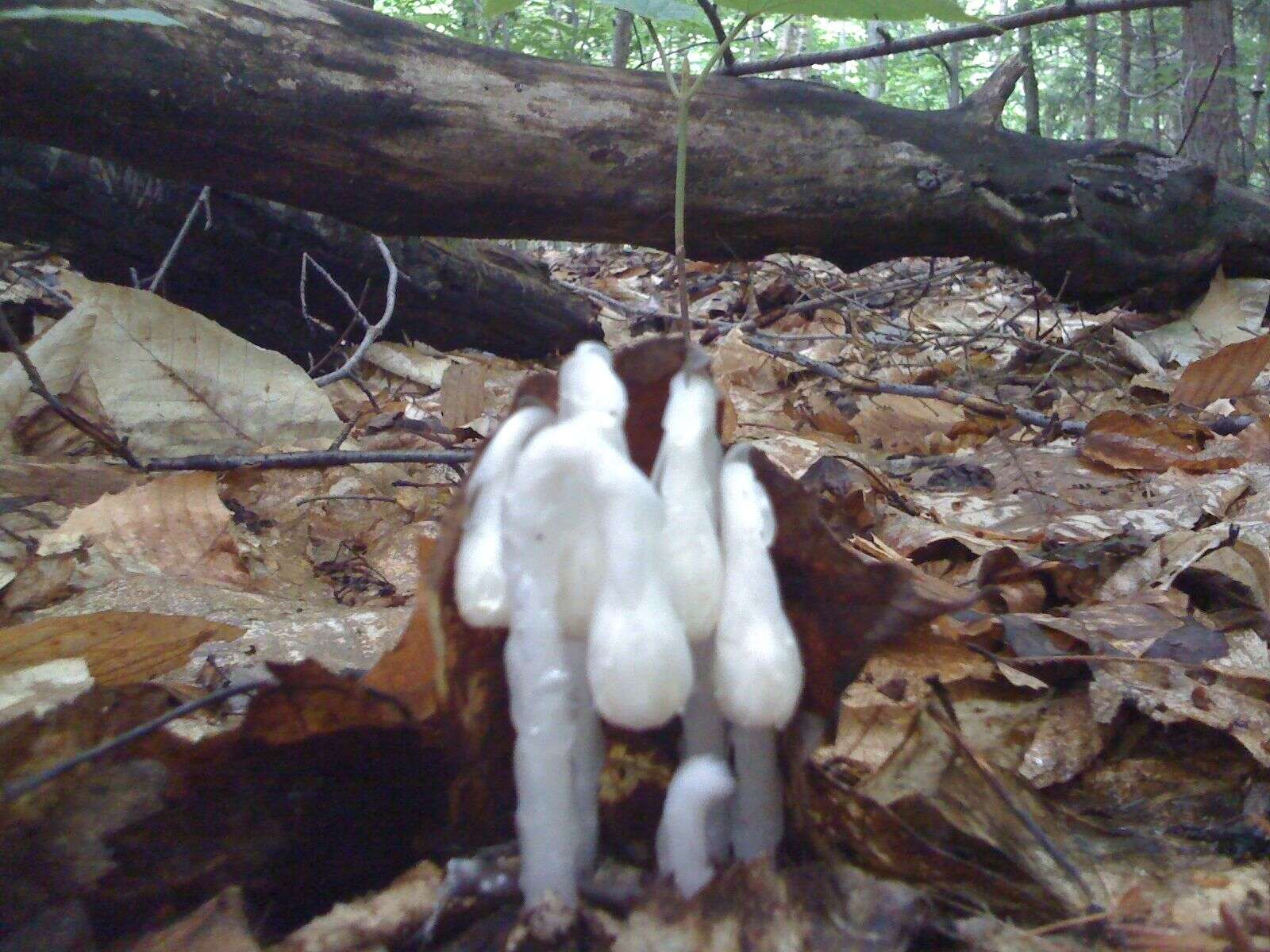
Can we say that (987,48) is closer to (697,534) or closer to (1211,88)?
(1211,88)

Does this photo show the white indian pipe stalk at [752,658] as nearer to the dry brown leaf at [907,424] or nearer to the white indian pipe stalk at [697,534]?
the white indian pipe stalk at [697,534]

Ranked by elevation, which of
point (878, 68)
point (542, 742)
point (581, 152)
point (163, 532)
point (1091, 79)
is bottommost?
point (163, 532)

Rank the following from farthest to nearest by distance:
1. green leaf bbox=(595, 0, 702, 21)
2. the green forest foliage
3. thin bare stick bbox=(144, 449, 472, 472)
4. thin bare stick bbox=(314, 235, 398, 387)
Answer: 1. the green forest foliage
2. thin bare stick bbox=(314, 235, 398, 387)
3. thin bare stick bbox=(144, 449, 472, 472)
4. green leaf bbox=(595, 0, 702, 21)

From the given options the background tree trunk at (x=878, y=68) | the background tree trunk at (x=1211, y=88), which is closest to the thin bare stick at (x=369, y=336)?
the background tree trunk at (x=878, y=68)

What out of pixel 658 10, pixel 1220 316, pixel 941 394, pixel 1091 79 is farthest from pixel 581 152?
pixel 1091 79

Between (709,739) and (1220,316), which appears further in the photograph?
(1220,316)

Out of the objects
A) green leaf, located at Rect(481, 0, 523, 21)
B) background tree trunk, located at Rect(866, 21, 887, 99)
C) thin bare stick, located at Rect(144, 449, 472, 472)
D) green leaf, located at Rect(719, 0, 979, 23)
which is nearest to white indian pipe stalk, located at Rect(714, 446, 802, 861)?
green leaf, located at Rect(719, 0, 979, 23)

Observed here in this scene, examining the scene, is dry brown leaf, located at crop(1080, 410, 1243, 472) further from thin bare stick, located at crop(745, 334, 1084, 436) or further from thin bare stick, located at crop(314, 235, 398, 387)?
thin bare stick, located at crop(314, 235, 398, 387)
